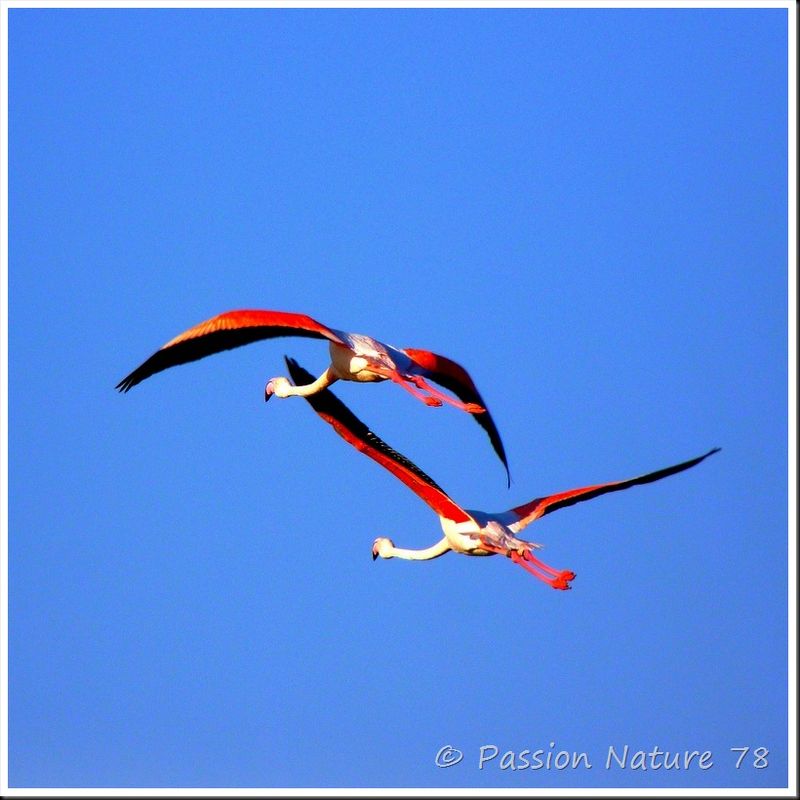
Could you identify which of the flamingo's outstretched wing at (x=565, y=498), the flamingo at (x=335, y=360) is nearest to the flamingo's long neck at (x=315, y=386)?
the flamingo at (x=335, y=360)

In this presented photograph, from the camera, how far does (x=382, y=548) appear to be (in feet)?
84.0

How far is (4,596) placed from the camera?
27297mm

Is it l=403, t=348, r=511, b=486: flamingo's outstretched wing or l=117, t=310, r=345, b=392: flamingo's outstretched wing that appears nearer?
l=117, t=310, r=345, b=392: flamingo's outstretched wing

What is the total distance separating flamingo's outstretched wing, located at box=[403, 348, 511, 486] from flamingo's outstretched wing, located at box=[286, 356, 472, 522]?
30.9 inches

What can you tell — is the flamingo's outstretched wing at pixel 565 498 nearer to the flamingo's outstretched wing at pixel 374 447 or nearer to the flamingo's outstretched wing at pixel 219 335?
the flamingo's outstretched wing at pixel 374 447

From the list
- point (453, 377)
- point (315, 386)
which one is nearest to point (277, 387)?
point (315, 386)

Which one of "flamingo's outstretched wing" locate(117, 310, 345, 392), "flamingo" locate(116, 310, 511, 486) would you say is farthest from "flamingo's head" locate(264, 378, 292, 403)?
"flamingo's outstretched wing" locate(117, 310, 345, 392)

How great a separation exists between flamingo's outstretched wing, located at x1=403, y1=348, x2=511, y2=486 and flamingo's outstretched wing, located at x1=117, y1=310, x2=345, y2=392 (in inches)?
68.6

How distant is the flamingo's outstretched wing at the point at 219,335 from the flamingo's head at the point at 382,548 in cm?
348

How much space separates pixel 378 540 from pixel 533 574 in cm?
254

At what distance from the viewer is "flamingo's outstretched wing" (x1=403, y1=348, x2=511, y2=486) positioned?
24344 mm

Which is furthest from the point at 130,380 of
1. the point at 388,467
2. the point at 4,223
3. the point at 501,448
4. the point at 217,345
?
the point at 4,223

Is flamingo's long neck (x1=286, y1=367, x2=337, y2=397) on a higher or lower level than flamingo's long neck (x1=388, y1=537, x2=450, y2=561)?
higher

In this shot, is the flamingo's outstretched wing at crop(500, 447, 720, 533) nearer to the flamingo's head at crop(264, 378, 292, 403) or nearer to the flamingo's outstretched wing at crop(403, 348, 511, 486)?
the flamingo's outstretched wing at crop(403, 348, 511, 486)
